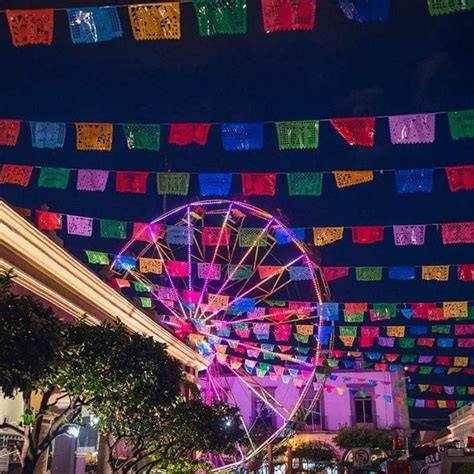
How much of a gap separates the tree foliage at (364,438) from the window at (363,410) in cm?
240

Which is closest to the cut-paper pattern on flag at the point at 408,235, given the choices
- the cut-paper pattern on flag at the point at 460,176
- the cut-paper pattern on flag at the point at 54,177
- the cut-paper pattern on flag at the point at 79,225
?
the cut-paper pattern on flag at the point at 460,176

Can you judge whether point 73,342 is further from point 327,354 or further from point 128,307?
point 327,354

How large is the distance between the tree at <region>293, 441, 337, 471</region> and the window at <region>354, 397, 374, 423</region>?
3.44 metres

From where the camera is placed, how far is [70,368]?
904 cm

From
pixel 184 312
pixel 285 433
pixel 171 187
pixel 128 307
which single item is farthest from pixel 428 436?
pixel 171 187

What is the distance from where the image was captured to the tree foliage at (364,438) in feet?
123

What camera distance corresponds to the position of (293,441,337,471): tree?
131 feet

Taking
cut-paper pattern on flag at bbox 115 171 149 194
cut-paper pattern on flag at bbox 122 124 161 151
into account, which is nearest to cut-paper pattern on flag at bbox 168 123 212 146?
cut-paper pattern on flag at bbox 122 124 161 151

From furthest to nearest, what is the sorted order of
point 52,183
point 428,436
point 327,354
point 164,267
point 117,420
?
point 428,436 < point 327,354 < point 164,267 < point 52,183 < point 117,420

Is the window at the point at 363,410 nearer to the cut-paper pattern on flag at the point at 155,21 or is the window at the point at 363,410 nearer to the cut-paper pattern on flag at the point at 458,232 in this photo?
the cut-paper pattern on flag at the point at 458,232

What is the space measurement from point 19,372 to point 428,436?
4817cm

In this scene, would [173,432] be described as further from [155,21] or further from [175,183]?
[155,21]

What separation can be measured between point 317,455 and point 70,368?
34.0 m

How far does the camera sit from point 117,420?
10062mm
